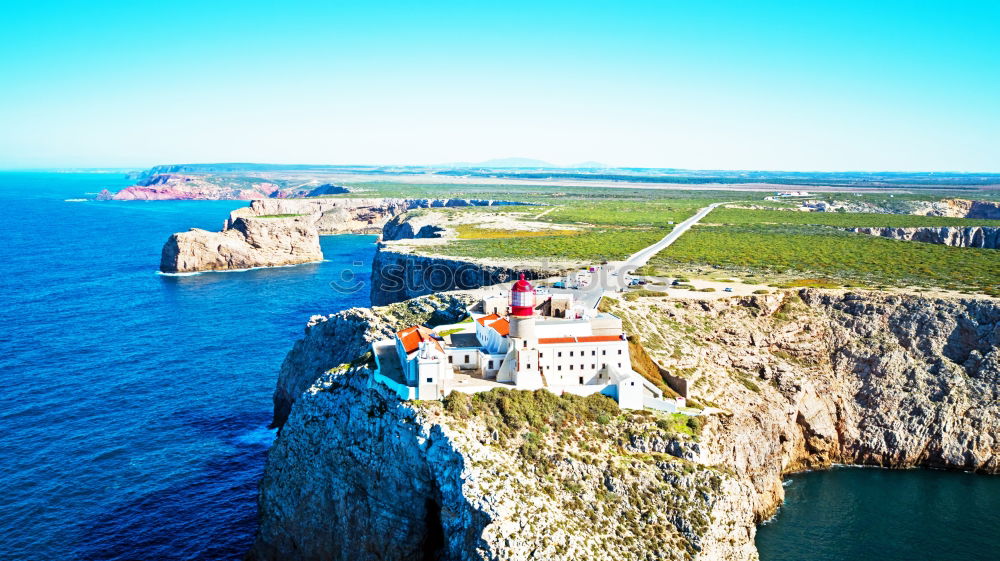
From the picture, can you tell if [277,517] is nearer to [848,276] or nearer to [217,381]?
[217,381]

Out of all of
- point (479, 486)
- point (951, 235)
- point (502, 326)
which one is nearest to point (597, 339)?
point (502, 326)

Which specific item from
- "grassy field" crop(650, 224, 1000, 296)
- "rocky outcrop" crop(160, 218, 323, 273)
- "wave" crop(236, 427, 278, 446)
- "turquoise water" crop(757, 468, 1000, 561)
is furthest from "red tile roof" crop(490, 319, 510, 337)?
"rocky outcrop" crop(160, 218, 323, 273)

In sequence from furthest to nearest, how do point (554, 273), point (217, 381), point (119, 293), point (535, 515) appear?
point (119, 293) → point (554, 273) → point (217, 381) → point (535, 515)

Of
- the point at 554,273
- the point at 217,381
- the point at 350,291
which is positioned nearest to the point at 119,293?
the point at 350,291

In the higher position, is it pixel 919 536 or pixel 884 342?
pixel 884 342

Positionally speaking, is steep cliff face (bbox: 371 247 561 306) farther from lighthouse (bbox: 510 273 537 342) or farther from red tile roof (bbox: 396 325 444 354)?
lighthouse (bbox: 510 273 537 342)

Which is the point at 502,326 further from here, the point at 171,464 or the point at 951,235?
the point at 951,235

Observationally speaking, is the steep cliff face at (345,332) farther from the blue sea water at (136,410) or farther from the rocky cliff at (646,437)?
the blue sea water at (136,410)
